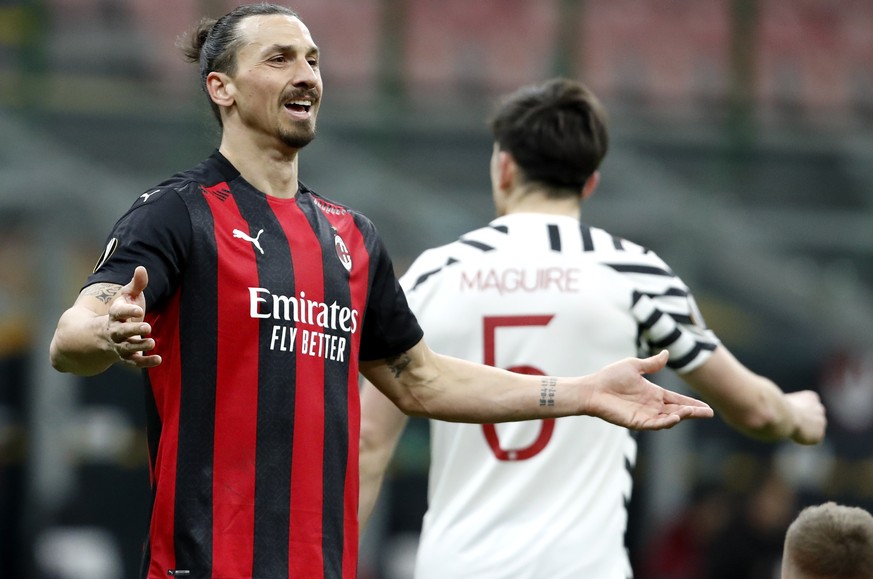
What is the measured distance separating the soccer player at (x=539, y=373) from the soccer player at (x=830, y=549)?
0.73 metres

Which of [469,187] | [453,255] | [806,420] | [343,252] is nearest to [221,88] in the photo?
[343,252]

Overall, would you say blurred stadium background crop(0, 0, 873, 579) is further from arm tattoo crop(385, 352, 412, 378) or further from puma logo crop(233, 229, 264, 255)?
puma logo crop(233, 229, 264, 255)

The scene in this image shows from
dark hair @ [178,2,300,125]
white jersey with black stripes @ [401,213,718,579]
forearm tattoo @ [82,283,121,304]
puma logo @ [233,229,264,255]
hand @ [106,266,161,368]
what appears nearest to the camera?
hand @ [106,266,161,368]

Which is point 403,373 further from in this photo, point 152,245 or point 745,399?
point 745,399

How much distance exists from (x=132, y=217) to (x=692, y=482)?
8.87 metres

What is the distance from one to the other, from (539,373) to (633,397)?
0.93m

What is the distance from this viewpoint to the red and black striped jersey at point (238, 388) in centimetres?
321

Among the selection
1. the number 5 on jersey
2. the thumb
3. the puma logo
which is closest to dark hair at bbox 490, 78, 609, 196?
the number 5 on jersey

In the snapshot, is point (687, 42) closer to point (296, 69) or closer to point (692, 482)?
point (692, 482)

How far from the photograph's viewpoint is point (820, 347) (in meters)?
12.0

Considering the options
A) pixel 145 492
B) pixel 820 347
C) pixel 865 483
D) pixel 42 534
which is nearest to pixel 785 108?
pixel 820 347

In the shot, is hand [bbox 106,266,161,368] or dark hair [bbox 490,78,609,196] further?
dark hair [bbox 490,78,609,196]

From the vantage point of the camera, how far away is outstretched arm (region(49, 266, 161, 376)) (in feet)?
9.20

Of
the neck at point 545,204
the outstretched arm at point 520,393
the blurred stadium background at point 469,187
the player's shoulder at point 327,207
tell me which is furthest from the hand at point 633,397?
the blurred stadium background at point 469,187
